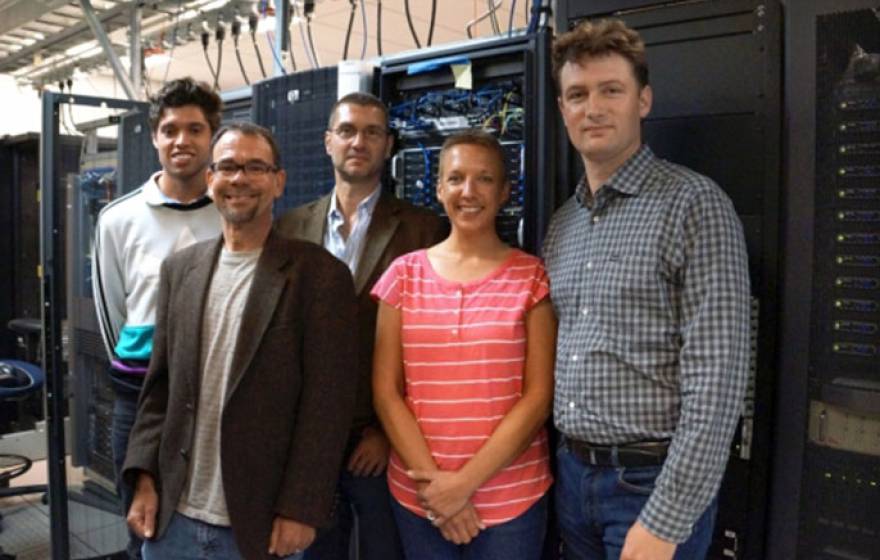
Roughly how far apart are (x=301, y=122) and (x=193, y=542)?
1.17 m

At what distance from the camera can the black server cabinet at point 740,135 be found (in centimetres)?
127

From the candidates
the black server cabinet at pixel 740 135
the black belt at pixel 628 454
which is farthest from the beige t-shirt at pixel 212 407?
the black server cabinet at pixel 740 135

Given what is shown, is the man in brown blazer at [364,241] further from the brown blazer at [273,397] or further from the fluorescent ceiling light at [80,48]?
the fluorescent ceiling light at [80,48]

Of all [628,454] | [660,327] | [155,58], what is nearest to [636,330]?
[660,327]

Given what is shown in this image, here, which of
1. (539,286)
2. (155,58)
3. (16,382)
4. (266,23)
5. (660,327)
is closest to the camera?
(660,327)

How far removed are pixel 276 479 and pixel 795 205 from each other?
3.56 feet

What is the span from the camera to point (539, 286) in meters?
1.33

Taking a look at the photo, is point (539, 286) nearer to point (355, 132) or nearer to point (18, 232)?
point (355, 132)

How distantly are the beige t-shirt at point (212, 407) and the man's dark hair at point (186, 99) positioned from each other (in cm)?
64

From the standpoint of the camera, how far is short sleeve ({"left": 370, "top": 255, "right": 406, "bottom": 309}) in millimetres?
1378

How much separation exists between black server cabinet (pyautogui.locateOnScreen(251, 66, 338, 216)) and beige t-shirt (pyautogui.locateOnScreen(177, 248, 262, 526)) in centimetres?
69

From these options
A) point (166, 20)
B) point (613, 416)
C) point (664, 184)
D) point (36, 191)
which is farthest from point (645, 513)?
point (36, 191)

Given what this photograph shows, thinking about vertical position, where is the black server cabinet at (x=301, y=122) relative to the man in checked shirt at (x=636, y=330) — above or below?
above

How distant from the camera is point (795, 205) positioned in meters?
1.25
